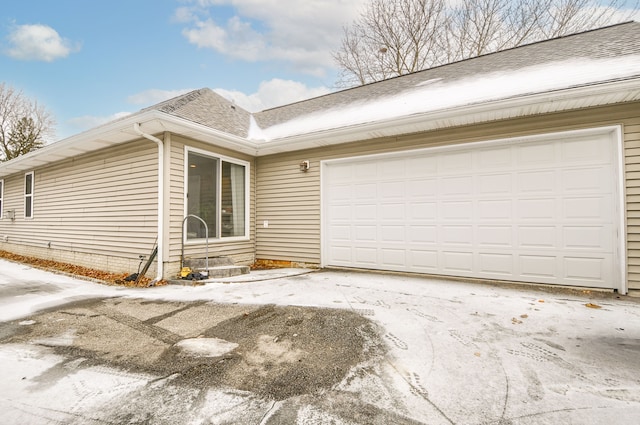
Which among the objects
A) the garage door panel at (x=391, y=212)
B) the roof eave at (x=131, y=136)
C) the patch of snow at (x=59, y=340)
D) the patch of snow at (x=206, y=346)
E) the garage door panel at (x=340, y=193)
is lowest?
the patch of snow at (x=59, y=340)

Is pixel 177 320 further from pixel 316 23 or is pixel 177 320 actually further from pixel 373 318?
pixel 316 23

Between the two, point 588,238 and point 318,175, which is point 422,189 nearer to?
point 318,175

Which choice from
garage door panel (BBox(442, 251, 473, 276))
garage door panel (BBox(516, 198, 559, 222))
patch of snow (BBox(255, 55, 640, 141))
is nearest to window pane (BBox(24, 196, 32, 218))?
patch of snow (BBox(255, 55, 640, 141))

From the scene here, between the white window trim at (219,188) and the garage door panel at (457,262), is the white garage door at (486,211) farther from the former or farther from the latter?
the white window trim at (219,188)

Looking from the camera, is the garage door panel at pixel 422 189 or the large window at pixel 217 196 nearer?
the garage door panel at pixel 422 189

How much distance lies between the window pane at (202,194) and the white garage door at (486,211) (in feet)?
8.16

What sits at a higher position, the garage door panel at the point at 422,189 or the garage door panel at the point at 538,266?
the garage door panel at the point at 422,189

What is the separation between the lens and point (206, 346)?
252cm

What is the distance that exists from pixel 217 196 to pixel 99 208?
2.92 meters

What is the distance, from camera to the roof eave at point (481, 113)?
3.83 m

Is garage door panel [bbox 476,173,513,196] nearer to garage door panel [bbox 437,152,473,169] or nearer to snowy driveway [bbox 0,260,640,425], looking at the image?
garage door panel [bbox 437,152,473,169]

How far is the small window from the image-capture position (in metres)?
9.05

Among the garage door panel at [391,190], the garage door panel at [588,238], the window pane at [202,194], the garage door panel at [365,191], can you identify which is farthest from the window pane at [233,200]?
the garage door panel at [588,238]

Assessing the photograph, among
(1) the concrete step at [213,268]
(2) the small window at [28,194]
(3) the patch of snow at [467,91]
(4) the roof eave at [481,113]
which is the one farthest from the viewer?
(2) the small window at [28,194]
